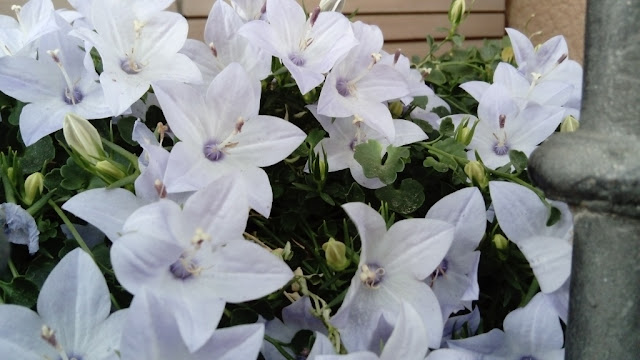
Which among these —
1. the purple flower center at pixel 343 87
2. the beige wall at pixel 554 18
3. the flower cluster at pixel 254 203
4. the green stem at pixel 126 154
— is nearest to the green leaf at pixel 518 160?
the flower cluster at pixel 254 203

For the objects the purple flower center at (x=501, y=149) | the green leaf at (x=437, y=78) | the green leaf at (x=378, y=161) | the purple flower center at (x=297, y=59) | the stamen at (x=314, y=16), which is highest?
the stamen at (x=314, y=16)

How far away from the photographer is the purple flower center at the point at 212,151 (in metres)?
0.32

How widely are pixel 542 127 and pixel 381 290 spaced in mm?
171

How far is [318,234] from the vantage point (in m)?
0.38

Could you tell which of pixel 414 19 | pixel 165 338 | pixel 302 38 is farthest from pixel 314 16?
pixel 414 19

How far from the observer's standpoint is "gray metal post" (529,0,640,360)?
21 centimetres

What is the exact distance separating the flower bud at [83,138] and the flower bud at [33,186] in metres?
0.03

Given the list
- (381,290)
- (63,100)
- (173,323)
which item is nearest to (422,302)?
(381,290)

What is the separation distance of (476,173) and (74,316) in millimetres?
223

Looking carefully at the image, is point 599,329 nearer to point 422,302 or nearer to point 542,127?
point 422,302

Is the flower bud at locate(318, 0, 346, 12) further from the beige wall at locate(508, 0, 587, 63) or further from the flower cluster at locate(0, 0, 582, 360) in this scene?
the beige wall at locate(508, 0, 587, 63)

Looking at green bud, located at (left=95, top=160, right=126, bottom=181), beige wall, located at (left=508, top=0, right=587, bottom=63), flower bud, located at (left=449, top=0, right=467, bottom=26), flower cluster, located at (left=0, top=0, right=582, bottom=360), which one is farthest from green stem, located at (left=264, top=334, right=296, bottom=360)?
beige wall, located at (left=508, top=0, right=587, bottom=63)

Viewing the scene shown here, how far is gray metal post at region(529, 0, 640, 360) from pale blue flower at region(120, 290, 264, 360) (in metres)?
0.13

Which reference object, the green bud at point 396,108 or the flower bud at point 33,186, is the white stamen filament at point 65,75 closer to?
the flower bud at point 33,186
